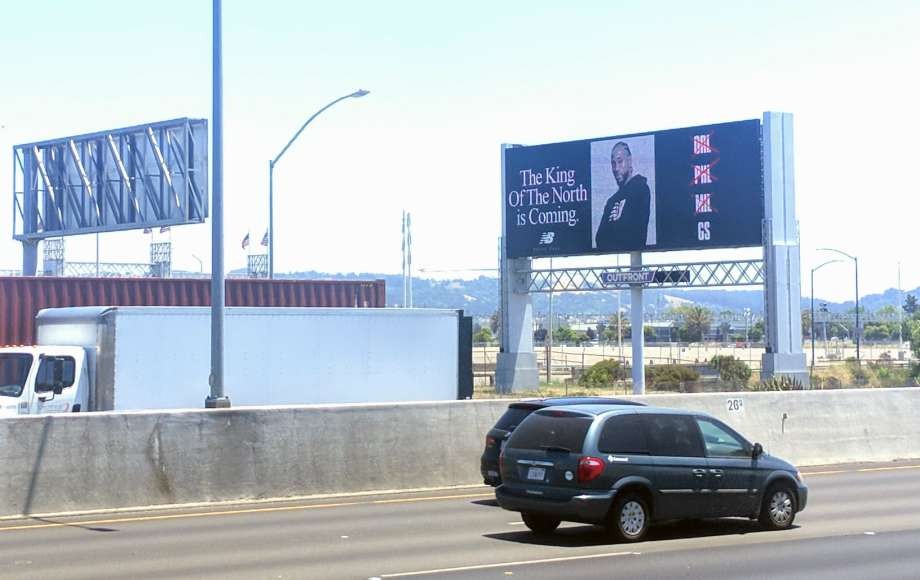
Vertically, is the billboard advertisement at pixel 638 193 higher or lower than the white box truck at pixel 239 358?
higher

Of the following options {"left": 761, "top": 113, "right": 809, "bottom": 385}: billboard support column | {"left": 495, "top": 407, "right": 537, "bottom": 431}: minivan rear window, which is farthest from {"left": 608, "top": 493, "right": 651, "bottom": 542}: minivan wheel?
{"left": 761, "top": 113, "right": 809, "bottom": 385}: billboard support column

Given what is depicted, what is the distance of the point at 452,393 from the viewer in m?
27.4

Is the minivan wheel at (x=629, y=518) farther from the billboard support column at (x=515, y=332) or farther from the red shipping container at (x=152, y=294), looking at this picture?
the billboard support column at (x=515, y=332)

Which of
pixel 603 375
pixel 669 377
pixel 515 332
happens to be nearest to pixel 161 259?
pixel 515 332

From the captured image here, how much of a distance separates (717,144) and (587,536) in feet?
115

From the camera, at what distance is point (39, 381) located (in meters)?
20.7

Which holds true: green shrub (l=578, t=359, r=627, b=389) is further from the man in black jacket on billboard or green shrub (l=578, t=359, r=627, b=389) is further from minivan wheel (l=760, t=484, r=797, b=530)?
minivan wheel (l=760, t=484, r=797, b=530)

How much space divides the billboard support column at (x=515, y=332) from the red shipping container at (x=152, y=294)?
20.4 meters

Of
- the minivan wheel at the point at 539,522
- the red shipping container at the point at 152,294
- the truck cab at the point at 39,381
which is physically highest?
the red shipping container at the point at 152,294

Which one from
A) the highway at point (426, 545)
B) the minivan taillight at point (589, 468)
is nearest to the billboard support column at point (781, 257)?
the highway at point (426, 545)

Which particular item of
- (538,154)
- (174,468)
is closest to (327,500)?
(174,468)

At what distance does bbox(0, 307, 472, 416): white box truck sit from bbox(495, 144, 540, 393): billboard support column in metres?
26.5

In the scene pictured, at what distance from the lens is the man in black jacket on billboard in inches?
1922

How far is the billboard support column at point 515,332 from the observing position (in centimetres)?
5412
